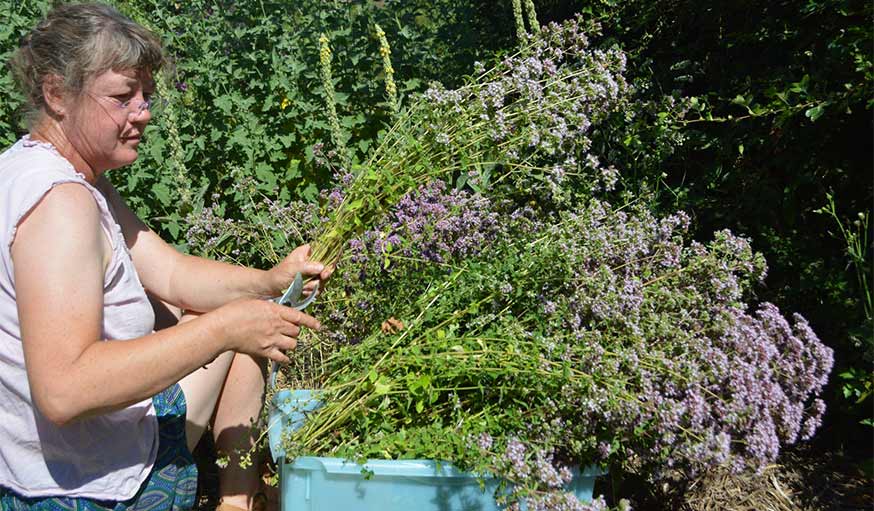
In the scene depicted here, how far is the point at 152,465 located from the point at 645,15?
2.25m

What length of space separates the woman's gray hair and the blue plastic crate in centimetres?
98

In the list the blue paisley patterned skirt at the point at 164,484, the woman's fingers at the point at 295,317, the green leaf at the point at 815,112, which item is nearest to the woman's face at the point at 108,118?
the woman's fingers at the point at 295,317

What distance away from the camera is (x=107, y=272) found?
→ 6.38 feet

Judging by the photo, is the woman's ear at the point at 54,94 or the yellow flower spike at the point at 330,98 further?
the yellow flower spike at the point at 330,98

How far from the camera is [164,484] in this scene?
2.13m

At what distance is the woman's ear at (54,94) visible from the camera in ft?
6.32

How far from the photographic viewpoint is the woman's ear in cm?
193

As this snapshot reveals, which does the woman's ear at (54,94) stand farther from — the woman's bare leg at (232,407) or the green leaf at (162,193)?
the green leaf at (162,193)

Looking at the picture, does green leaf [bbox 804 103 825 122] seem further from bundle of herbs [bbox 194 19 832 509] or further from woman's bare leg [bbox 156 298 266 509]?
woman's bare leg [bbox 156 298 266 509]

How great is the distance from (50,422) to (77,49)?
861 millimetres

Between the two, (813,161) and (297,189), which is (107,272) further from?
(813,161)

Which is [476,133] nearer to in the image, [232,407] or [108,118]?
[108,118]

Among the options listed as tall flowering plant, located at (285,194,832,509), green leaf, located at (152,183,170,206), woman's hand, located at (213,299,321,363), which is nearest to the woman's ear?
woman's hand, located at (213,299,321,363)

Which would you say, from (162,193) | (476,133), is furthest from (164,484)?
(162,193)
